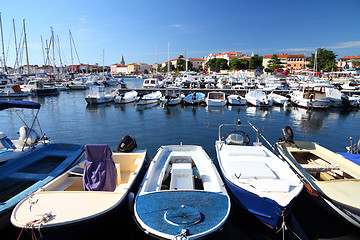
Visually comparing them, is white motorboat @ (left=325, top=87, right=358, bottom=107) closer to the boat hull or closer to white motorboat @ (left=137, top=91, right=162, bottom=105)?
white motorboat @ (left=137, top=91, right=162, bottom=105)

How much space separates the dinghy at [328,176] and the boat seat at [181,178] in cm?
360

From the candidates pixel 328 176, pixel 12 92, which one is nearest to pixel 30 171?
pixel 328 176

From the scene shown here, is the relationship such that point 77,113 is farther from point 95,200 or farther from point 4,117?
point 95,200

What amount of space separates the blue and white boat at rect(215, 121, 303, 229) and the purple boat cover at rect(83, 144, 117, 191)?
11.8ft

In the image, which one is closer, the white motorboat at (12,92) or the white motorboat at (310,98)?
the white motorboat at (310,98)

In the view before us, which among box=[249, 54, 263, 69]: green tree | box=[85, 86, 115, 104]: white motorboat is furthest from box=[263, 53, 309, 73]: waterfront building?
box=[85, 86, 115, 104]: white motorboat

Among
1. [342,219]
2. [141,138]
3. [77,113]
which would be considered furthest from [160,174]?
[77,113]

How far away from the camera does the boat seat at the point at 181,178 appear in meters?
6.39

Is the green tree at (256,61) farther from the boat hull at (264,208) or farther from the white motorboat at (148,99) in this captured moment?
the boat hull at (264,208)

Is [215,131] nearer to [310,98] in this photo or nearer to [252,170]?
[252,170]

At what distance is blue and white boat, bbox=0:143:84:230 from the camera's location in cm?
570

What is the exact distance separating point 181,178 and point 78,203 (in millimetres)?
3147

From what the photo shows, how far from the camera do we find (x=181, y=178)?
22.5ft

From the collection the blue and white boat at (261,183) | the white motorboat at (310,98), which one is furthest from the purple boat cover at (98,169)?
the white motorboat at (310,98)
